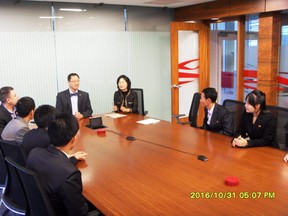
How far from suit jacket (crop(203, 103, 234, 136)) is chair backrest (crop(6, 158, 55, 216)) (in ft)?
7.81

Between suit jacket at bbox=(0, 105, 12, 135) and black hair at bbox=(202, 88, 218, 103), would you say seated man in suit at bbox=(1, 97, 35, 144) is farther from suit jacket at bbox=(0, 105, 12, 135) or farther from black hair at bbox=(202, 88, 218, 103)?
black hair at bbox=(202, 88, 218, 103)

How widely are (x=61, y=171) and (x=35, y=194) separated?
211 mm

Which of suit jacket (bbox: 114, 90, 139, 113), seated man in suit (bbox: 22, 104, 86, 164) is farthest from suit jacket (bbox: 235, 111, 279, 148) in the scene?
suit jacket (bbox: 114, 90, 139, 113)

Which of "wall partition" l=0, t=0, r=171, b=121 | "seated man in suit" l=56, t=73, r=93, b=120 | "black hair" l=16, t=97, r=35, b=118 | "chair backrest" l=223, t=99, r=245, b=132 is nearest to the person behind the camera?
"black hair" l=16, t=97, r=35, b=118

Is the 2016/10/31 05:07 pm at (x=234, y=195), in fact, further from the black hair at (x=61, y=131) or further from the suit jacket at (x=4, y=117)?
the suit jacket at (x=4, y=117)

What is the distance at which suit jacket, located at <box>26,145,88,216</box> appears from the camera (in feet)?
6.13

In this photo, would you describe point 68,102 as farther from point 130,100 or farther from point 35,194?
point 35,194

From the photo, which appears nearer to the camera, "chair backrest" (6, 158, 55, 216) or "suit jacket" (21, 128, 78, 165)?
"chair backrest" (6, 158, 55, 216)

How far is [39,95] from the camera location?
557cm

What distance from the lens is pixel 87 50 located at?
5.98 m

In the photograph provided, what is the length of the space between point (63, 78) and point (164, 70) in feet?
7.57

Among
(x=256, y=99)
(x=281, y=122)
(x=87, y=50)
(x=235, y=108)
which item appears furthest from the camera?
(x=87, y=50)

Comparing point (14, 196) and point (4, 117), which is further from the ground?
point (4, 117)

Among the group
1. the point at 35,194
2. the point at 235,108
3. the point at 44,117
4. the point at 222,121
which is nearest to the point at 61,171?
the point at 35,194
